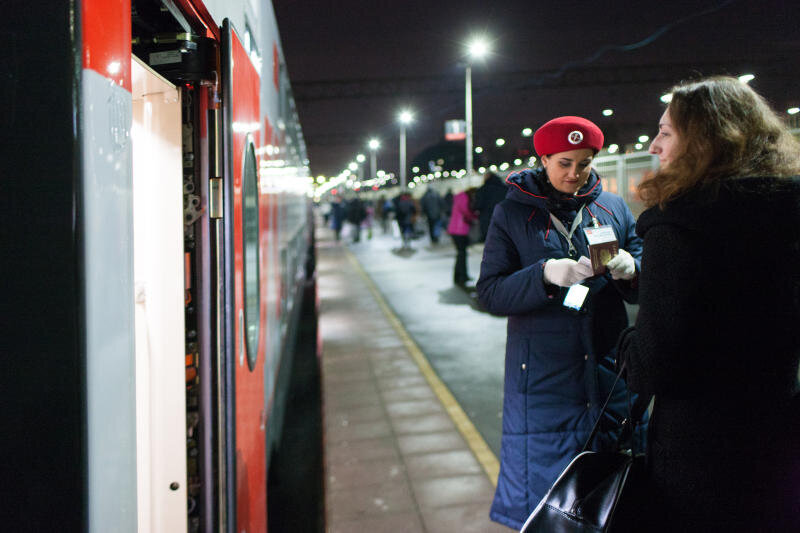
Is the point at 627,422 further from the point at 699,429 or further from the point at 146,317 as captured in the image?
the point at 146,317

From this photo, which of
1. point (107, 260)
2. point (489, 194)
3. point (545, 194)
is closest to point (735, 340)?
point (545, 194)

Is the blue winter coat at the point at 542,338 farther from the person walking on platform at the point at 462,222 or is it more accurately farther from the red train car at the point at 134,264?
the person walking on platform at the point at 462,222

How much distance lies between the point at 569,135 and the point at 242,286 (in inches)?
51.5

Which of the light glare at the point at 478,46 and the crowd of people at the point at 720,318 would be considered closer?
the crowd of people at the point at 720,318

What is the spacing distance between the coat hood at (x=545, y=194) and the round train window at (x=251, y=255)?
1.01 m

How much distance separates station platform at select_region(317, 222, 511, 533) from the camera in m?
3.63

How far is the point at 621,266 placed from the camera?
196 cm

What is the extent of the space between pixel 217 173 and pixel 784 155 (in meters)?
1.62

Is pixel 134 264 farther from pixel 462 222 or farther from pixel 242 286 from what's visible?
pixel 462 222

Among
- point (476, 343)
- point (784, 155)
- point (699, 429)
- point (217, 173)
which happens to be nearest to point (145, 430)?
point (217, 173)

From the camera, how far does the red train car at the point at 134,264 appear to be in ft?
3.00

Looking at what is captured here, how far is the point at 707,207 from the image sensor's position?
4.52 ft

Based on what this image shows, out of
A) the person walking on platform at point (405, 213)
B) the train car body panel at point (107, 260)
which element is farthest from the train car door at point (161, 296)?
the person walking on platform at point (405, 213)

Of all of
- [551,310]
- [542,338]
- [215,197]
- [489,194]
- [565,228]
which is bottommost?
[542,338]
